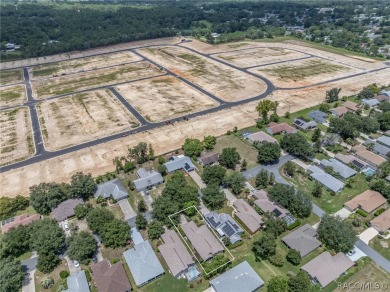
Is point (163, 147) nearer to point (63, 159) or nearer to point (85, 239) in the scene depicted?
point (63, 159)

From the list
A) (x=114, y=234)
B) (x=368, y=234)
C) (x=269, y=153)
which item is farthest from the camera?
(x=269, y=153)

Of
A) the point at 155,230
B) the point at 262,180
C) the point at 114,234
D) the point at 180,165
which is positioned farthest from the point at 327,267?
the point at 180,165

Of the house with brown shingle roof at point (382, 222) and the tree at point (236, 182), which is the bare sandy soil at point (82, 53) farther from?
the house with brown shingle roof at point (382, 222)

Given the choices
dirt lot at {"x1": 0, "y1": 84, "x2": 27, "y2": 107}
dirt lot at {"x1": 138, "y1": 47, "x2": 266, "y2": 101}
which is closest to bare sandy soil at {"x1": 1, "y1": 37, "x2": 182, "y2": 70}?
dirt lot at {"x1": 138, "y1": 47, "x2": 266, "y2": 101}

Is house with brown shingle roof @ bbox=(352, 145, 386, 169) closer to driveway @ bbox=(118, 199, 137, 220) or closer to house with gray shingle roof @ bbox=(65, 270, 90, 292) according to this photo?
driveway @ bbox=(118, 199, 137, 220)

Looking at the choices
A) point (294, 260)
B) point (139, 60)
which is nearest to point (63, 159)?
point (294, 260)

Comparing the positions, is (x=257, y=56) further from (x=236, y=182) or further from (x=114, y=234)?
(x=114, y=234)

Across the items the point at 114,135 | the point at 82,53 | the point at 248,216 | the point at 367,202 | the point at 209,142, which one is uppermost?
the point at 367,202
